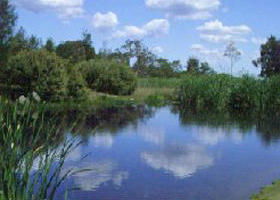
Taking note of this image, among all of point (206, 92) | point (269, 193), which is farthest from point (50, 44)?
point (269, 193)

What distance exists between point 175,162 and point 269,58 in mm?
35695

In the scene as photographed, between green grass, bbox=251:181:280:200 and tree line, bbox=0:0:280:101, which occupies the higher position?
tree line, bbox=0:0:280:101

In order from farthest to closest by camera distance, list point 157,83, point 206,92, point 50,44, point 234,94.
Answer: point 50,44 → point 157,83 → point 206,92 → point 234,94

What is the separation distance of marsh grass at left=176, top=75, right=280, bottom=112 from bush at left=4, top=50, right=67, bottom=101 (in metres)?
7.07

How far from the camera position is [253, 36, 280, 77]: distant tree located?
4134 centimetres

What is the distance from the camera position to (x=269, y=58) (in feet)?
141

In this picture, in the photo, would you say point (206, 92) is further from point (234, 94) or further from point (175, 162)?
point (175, 162)

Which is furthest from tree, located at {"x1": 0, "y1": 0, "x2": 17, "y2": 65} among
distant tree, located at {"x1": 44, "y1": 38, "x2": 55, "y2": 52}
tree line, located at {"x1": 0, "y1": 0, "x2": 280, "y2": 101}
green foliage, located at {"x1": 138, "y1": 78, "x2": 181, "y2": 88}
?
green foliage, located at {"x1": 138, "y1": 78, "x2": 181, "y2": 88}

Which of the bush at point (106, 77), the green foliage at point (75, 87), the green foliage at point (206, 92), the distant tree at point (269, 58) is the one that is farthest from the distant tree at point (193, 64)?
the green foliage at point (75, 87)

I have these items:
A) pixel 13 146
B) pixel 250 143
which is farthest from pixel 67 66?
pixel 13 146

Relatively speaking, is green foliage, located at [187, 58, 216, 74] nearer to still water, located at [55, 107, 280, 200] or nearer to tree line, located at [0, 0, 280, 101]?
tree line, located at [0, 0, 280, 101]

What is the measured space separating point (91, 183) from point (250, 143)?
601cm

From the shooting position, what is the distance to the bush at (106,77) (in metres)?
28.9

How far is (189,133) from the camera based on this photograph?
1379 cm
